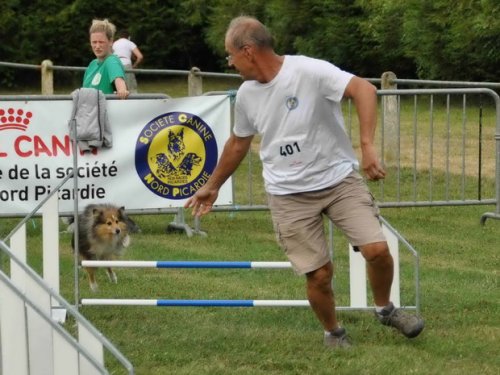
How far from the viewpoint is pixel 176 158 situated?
10617 mm

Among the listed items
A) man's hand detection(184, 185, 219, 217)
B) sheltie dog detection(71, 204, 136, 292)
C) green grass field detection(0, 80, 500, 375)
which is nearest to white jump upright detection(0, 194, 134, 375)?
green grass field detection(0, 80, 500, 375)

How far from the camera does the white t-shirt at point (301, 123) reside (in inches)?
257

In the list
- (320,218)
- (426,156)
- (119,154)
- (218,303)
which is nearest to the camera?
(320,218)

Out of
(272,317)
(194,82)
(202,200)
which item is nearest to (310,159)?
(202,200)

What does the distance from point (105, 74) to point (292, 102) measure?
4.36 m

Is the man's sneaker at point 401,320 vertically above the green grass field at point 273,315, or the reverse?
the man's sneaker at point 401,320

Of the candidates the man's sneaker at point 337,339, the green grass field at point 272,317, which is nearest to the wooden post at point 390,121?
the green grass field at point 272,317

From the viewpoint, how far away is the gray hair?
6.53 m

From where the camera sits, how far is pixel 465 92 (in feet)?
39.0

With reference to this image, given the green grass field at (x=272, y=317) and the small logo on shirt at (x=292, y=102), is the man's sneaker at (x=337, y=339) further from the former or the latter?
the small logo on shirt at (x=292, y=102)

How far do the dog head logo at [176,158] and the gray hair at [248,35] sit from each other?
13.5ft

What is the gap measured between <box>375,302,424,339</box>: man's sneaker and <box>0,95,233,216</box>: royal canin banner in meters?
3.89

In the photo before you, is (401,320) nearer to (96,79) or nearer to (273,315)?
(273,315)

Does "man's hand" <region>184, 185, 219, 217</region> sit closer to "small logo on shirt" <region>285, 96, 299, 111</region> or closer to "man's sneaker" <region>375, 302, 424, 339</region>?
"small logo on shirt" <region>285, 96, 299, 111</region>
